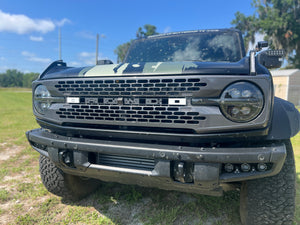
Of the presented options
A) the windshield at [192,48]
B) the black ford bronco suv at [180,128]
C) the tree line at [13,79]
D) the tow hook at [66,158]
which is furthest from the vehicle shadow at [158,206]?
the tree line at [13,79]

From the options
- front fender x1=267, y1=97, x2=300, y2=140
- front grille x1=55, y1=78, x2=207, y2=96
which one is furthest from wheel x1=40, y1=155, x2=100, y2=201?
front fender x1=267, y1=97, x2=300, y2=140

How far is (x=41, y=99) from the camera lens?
242cm

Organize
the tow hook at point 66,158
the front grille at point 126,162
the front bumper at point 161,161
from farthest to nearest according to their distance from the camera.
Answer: the tow hook at point 66,158
the front grille at point 126,162
the front bumper at point 161,161

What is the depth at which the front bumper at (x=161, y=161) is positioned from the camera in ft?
5.67

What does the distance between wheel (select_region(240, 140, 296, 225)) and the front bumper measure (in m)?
0.27

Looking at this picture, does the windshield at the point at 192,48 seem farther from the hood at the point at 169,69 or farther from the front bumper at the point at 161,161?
the front bumper at the point at 161,161

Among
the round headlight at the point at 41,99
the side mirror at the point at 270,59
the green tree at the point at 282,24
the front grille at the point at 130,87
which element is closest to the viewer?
the front grille at the point at 130,87

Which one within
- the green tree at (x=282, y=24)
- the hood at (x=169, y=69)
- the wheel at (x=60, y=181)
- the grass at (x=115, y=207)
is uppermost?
the green tree at (x=282, y=24)

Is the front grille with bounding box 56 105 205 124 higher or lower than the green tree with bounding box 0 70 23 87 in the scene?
lower

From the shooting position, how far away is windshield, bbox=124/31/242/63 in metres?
3.10

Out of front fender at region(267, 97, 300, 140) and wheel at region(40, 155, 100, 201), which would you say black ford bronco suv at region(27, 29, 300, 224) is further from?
wheel at region(40, 155, 100, 201)

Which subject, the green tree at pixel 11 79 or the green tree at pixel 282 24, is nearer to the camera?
the green tree at pixel 282 24

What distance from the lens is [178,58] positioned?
3.25m

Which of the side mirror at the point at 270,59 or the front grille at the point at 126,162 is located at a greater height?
the side mirror at the point at 270,59
